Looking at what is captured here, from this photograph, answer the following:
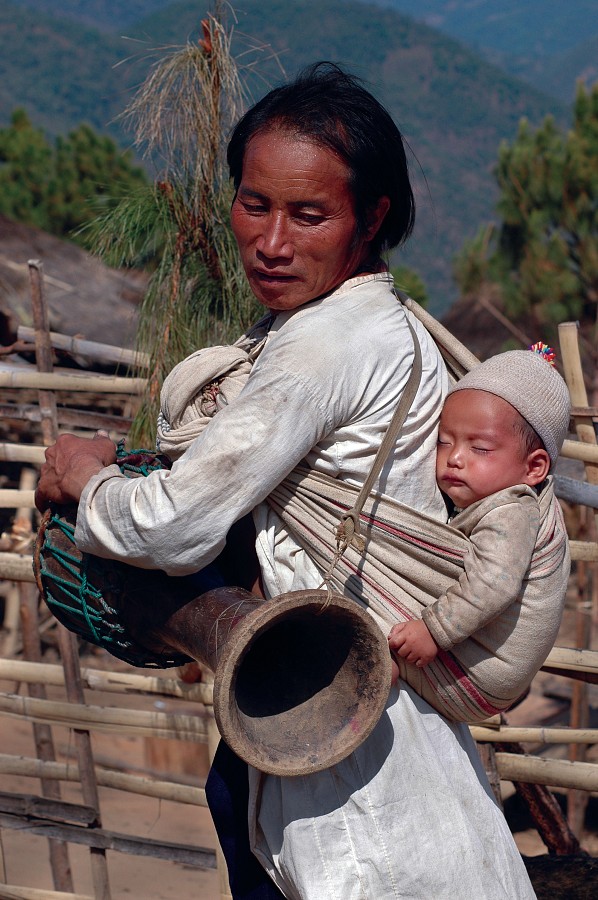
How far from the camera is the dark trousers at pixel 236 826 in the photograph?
1982mm

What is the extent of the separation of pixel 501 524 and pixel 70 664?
2.25m

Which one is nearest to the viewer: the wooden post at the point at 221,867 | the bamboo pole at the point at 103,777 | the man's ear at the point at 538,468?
the man's ear at the point at 538,468

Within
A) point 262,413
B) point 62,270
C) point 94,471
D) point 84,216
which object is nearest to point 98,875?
point 94,471

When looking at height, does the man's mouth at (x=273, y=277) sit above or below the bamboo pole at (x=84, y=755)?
above

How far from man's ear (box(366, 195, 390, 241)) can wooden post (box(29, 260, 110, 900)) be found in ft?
6.81

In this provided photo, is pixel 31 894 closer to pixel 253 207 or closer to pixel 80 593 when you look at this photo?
pixel 80 593

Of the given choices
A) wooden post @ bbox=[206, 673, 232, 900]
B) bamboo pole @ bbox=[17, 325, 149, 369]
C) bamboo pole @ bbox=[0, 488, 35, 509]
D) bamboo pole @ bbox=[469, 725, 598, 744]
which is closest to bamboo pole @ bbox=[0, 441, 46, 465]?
bamboo pole @ bbox=[0, 488, 35, 509]

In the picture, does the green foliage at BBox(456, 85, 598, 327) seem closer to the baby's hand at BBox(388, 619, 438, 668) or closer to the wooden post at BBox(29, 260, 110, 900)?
the wooden post at BBox(29, 260, 110, 900)

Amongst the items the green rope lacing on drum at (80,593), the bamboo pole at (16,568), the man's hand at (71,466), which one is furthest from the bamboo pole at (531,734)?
the man's hand at (71,466)

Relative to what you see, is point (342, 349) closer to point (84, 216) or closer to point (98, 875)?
point (98, 875)

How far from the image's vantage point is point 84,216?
55.2 ft

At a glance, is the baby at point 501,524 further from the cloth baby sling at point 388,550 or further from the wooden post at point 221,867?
the wooden post at point 221,867

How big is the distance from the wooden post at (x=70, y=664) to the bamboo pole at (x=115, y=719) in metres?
0.08

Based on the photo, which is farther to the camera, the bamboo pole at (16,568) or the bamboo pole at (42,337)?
the bamboo pole at (42,337)
